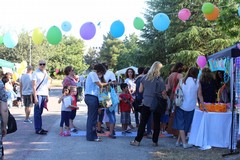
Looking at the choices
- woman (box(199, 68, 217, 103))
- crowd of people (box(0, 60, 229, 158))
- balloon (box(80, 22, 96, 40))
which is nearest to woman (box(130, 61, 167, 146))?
crowd of people (box(0, 60, 229, 158))

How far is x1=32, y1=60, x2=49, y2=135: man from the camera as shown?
8023 millimetres

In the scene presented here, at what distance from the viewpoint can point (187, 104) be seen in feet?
22.6

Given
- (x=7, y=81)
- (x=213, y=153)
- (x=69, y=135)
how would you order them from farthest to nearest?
(x=7, y=81) → (x=69, y=135) → (x=213, y=153)

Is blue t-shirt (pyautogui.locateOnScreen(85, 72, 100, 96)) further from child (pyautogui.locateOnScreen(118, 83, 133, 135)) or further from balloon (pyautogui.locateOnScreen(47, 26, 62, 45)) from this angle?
balloon (pyautogui.locateOnScreen(47, 26, 62, 45))

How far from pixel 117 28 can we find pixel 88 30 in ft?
2.98

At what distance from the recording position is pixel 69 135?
8031 mm

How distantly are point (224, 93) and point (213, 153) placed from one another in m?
2.24

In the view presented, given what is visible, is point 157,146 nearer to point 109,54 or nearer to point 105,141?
point 105,141

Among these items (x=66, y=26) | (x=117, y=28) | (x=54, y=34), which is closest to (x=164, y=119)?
(x=117, y=28)

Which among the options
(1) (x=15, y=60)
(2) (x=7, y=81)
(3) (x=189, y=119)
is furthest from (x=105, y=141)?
(1) (x=15, y=60)

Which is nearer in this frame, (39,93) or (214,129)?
(214,129)

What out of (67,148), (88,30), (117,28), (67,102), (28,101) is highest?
(117,28)

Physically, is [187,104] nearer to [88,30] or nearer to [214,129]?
[214,129]

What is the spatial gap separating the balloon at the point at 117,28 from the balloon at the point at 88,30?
0.59 m
